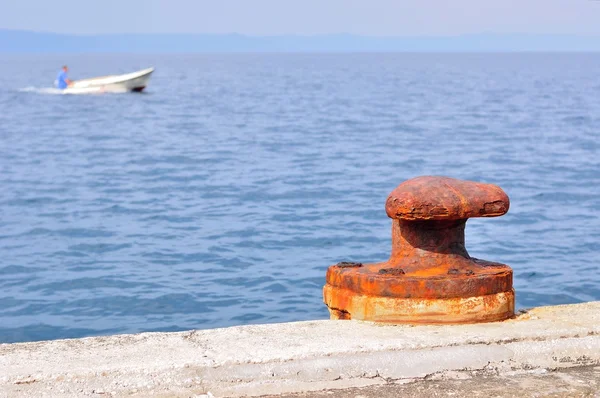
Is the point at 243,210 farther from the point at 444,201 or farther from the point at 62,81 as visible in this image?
the point at 62,81

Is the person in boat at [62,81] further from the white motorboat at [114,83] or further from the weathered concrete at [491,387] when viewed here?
the weathered concrete at [491,387]

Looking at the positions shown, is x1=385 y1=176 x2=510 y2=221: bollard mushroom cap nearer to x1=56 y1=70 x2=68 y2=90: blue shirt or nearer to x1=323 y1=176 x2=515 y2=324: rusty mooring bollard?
x1=323 y1=176 x2=515 y2=324: rusty mooring bollard

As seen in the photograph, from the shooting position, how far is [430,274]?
12.1ft

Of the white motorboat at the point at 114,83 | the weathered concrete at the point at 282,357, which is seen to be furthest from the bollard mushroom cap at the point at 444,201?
the white motorboat at the point at 114,83

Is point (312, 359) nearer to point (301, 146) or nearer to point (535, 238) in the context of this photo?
point (535, 238)

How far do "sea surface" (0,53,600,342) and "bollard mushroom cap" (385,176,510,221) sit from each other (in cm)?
580

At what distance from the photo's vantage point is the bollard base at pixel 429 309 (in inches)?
139

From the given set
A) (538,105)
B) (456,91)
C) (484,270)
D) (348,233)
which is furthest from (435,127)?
(484,270)

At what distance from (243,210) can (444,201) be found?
12.8 m

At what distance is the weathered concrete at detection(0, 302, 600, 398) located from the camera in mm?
2924

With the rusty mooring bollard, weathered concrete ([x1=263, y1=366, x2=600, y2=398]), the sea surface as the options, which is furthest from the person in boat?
weathered concrete ([x1=263, y1=366, x2=600, y2=398])

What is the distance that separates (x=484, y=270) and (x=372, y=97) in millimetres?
50923

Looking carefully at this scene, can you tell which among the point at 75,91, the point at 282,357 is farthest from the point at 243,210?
the point at 75,91

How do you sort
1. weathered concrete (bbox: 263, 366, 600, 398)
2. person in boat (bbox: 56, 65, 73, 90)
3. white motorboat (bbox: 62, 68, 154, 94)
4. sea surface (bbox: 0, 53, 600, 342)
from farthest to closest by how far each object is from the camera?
person in boat (bbox: 56, 65, 73, 90) → white motorboat (bbox: 62, 68, 154, 94) → sea surface (bbox: 0, 53, 600, 342) → weathered concrete (bbox: 263, 366, 600, 398)
